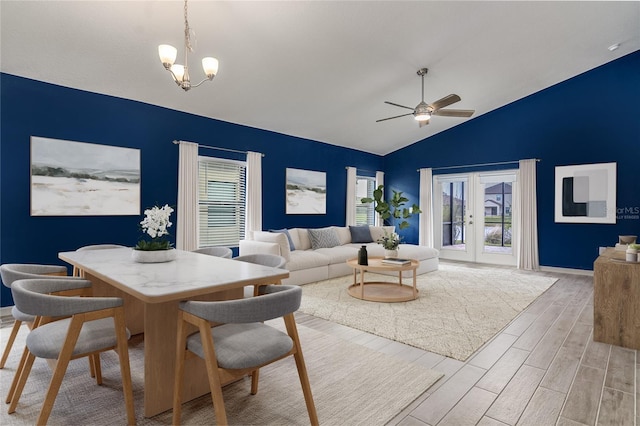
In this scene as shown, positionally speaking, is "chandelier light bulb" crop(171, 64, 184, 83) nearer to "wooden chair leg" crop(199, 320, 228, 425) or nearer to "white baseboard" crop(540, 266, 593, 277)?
"wooden chair leg" crop(199, 320, 228, 425)

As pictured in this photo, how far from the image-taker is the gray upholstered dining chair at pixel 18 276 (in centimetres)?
208

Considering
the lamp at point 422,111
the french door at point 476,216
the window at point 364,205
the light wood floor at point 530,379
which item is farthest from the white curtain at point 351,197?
the light wood floor at point 530,379

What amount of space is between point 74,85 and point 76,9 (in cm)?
132

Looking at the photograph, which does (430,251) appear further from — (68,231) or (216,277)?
(68,231)

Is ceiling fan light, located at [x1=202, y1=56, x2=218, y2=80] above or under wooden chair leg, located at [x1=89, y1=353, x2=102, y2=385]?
above

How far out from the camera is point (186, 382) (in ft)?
6.50

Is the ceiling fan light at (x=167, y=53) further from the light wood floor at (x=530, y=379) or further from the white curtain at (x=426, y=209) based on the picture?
the white curtain at (x=426, y=209)

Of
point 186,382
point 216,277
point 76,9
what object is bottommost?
point 186,382

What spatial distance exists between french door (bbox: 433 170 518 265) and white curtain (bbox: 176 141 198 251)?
18.3ft

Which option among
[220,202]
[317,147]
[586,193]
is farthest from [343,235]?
[586,193]

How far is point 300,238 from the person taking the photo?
6020 mm

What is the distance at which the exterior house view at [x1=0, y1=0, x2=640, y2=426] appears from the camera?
1.94 metres

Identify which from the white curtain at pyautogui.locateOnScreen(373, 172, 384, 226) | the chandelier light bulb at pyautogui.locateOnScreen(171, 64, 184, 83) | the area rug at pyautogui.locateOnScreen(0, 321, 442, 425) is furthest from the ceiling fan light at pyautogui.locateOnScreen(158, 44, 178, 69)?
the white curtain at pyautogui.locateOnScreen(373, 172, 384, 226)

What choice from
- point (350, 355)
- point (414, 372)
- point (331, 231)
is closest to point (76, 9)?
point (350, 355)
